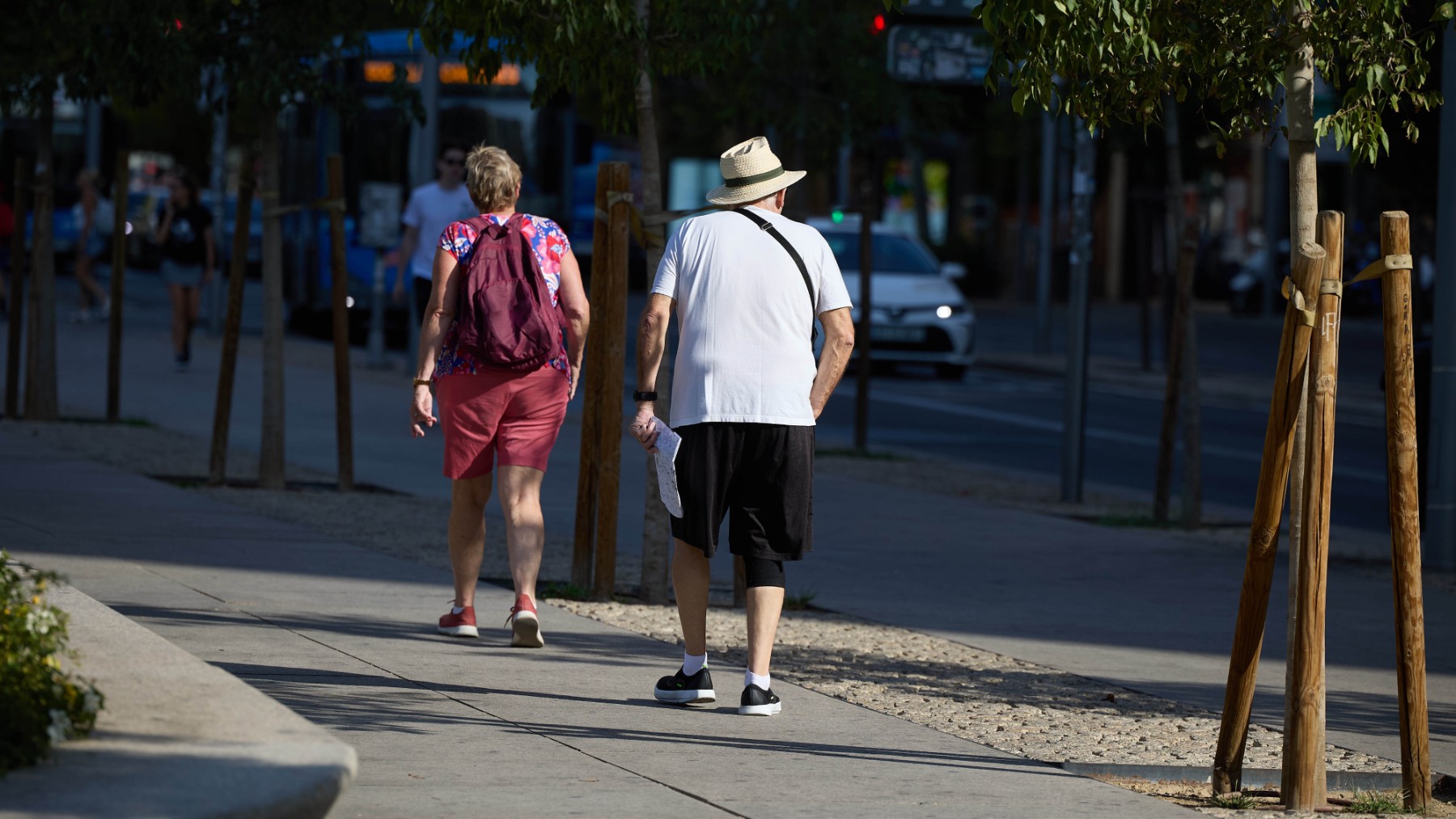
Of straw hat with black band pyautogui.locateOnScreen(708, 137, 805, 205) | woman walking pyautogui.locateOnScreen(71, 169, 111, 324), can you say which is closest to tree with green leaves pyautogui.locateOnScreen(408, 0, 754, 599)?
straw hat with black band pyautogui.locateOnScreen(708, 137, 805, 205)

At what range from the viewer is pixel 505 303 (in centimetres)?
739

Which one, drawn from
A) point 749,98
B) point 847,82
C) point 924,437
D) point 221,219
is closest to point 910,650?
point 749,98

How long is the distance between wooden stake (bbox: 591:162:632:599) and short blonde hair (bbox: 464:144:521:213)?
2.52ft

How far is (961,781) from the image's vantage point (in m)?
5.58

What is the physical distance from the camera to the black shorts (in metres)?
6.36

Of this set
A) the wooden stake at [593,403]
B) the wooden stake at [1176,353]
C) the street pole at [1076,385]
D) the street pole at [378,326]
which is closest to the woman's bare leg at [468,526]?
the wooden stake at [593,403]

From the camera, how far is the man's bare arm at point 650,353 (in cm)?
642

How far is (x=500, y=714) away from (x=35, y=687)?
2043mm

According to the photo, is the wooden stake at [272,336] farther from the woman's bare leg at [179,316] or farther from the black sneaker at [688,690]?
the woman's bare leg at [179,316]

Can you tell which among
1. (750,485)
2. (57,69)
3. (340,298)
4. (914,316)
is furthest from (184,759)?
(914,316)

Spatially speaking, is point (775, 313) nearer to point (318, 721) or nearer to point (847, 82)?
point (318, 721)

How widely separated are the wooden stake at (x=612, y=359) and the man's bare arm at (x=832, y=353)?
1995 millimetres

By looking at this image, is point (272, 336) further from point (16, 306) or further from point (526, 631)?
point (526, 631)

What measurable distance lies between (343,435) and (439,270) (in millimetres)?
4531
